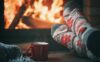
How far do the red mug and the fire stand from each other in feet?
2.10

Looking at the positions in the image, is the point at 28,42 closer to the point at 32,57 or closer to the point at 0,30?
the point at 0,30

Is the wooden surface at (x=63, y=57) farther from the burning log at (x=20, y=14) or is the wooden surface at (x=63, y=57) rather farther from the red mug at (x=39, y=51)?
the burning log at (x=20, y=14)

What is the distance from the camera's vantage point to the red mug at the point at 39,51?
2.55 meters

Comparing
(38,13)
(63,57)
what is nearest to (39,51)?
(63,57)

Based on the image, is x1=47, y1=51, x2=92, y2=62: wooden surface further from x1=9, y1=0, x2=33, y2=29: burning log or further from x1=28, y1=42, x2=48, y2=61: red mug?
x1=9, y1=0, x2=33, y2=29: burning log

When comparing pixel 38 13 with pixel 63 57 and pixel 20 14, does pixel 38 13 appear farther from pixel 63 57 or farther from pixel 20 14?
pixel 63 57

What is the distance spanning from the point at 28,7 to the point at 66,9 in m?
0.36

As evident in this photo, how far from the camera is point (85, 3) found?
3.14m

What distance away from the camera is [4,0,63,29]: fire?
3.17 meters

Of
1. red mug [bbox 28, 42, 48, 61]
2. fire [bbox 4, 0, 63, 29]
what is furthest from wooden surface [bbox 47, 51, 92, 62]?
fire [bbox 4, 0, 63, 29]

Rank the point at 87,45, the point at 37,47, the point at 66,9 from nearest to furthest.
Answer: the point at 87,45
the point at 37,47
the point at 66,9

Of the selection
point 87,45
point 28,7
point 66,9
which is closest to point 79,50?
point 87,45

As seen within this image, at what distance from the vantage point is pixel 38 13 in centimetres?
319

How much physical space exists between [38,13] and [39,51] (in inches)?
27.5
